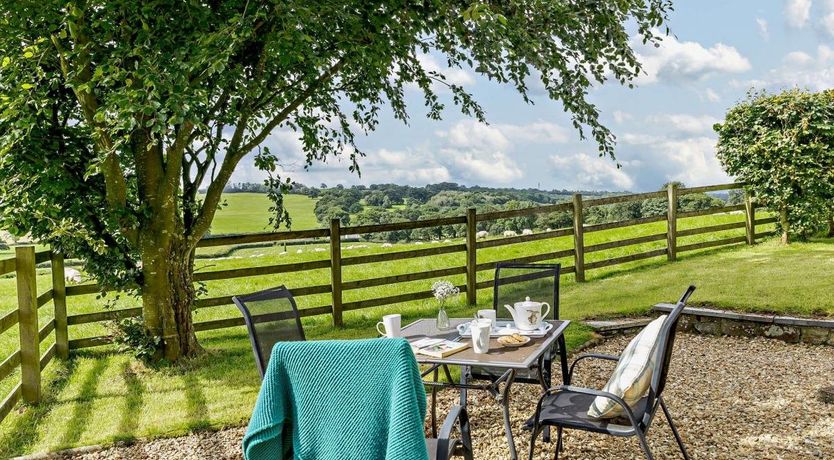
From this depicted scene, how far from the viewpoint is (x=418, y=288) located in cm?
991

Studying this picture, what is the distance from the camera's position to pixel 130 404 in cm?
462

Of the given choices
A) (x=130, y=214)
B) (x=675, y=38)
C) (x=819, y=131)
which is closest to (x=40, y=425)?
(x=130, y=214)

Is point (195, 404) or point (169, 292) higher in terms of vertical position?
point (169, 292)

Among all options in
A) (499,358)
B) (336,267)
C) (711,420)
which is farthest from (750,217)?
(499,358)

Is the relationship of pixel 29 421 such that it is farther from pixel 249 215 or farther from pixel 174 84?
pixel 249 215

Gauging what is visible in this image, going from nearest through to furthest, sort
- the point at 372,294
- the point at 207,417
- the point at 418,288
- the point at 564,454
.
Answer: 1. the point at 564,454
2. the point at 207,417
3. the point at 372,294
4. the point at 418,288

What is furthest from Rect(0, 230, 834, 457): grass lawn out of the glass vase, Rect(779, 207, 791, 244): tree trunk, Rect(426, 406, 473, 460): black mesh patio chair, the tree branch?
Rect(426, 406, 473, 460): black mesh patio chair

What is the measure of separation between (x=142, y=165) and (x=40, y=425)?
2.18m

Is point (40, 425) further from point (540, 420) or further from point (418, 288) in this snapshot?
point (418, 288)

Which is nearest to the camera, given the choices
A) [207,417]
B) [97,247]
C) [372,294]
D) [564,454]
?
[564,454]

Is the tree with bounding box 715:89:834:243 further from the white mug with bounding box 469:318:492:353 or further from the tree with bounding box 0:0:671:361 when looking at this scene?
the white mug with bounding box 469:318:492:353

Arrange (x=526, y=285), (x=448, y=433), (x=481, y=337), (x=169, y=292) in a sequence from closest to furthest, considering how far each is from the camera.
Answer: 1. (x=448, y=433)
2. (x=481, y=337)
3. (x=526, y=285)
4. (x=169, y=292)

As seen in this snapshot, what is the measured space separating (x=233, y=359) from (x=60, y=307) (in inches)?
63.8

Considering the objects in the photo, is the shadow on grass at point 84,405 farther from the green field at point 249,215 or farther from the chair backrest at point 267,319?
the green field at point 249,215
